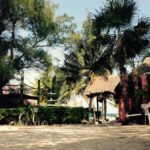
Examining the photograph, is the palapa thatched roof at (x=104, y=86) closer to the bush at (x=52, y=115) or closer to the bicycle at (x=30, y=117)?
the bush at (x=52, y=115)

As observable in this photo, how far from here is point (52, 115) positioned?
3147 centimetres

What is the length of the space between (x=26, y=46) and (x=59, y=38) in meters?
4.69

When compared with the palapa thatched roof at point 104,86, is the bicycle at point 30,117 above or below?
below

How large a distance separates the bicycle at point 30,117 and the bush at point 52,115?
0.37 m

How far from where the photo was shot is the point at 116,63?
28672mm

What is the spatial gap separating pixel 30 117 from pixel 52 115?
1726mm

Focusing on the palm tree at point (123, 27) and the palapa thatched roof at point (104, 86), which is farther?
the palapa thatched roof at point (104, 86)

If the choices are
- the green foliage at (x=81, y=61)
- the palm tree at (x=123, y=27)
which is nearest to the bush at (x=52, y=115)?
the palm tree at (x=123, y=27)

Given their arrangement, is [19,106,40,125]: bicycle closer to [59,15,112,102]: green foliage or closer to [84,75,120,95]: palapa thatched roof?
[84,75,120,95]: palapa thatched roof

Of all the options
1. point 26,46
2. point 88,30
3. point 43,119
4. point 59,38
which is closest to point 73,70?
point 88,30

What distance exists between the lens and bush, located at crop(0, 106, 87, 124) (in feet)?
102

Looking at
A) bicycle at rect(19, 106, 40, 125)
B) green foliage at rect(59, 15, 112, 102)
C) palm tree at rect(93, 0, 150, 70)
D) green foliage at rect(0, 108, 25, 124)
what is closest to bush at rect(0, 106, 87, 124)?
green foliage at rect(0, 108, 25, 124)

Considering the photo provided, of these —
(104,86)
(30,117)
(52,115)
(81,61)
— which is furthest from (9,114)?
(81,61)

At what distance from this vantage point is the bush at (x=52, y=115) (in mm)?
31094
